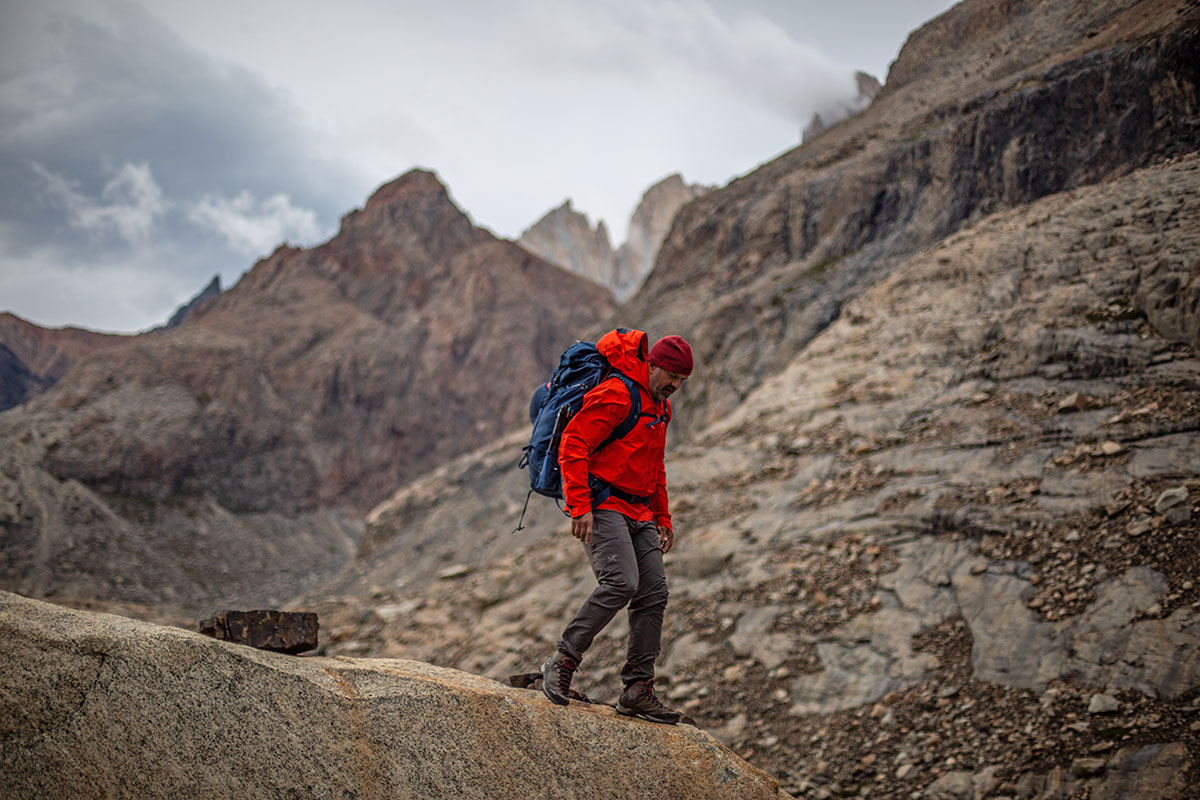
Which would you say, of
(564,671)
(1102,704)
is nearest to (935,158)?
(1102,704)

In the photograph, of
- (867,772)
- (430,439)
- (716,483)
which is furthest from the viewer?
(430,439)

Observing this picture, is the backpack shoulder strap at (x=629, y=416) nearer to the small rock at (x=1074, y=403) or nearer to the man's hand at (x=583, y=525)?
the man's hand at (x=583, y=525)

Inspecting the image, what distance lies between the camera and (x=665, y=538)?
17.3 feet

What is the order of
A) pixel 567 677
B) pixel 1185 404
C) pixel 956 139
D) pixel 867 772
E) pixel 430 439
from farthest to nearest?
1. pixel 430 439
2. pixel 956 139
3. pixel 1185 404
4. pixel 867 772
5. pixel 567 677

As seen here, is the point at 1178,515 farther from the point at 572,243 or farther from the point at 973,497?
the point at 572,243

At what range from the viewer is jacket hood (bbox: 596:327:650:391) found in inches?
193

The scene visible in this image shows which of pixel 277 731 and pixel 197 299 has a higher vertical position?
pixel 197 299

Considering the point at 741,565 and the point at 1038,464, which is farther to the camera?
the point at 741,565

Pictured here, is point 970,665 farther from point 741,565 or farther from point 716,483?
point 716,483

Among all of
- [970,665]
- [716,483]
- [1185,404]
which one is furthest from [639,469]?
[716,483]

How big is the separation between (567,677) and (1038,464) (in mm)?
7041

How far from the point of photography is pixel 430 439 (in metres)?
85.4

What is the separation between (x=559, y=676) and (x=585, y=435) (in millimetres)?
1554

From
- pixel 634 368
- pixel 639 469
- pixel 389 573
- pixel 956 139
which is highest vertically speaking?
pixel 956 139
